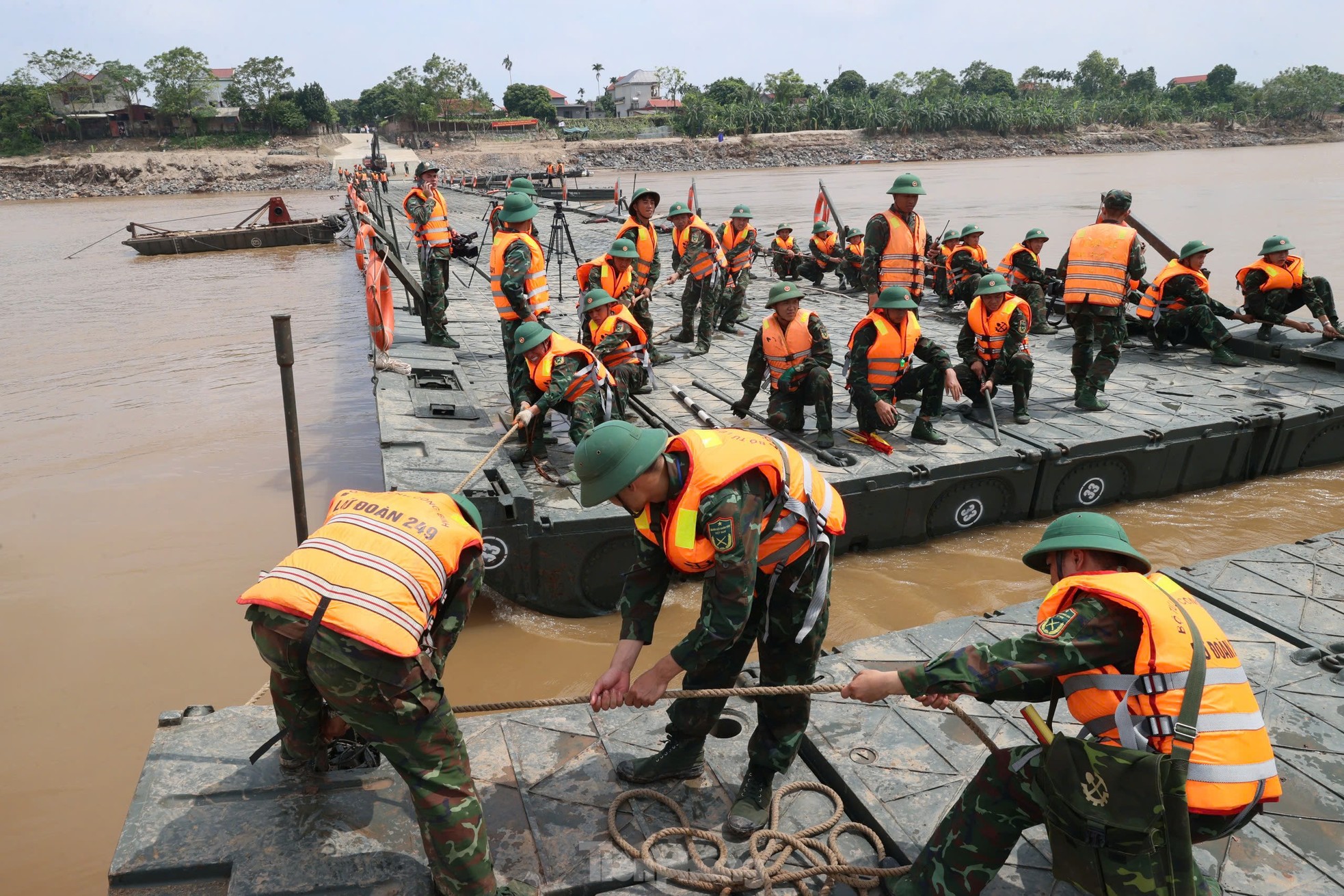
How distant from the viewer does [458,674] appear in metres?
5.30

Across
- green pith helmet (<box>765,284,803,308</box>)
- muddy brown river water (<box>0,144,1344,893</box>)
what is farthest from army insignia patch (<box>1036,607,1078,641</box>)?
green pith helmet (<box>765,284,803,308</box>)

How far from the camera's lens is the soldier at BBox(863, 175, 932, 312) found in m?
7.74

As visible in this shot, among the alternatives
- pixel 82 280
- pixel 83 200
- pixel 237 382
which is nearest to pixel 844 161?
pixel 83 200

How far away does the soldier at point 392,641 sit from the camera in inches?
99.3

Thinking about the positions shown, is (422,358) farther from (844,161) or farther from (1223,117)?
(1223,117)

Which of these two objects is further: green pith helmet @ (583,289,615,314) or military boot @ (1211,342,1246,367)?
military boot @ (1211,342,1246,367)

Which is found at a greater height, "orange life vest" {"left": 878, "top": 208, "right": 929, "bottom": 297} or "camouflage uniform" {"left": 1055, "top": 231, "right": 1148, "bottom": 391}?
"orange life vest" {"left": 878, "top": 208, "right": 929, "bottom": 297}

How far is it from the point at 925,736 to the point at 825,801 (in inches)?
22.3

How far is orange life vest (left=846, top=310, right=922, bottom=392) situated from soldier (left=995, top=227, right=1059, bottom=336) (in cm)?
423

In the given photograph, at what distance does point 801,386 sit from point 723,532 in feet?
14.8

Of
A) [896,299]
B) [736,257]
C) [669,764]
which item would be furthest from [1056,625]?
[736,257]

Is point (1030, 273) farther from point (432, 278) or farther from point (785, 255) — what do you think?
point (432, 278)

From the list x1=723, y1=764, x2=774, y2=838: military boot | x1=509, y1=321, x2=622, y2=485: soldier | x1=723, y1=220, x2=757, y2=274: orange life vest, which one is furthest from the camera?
x1=723, y1=220, x2=757, y2=274: orange life vest

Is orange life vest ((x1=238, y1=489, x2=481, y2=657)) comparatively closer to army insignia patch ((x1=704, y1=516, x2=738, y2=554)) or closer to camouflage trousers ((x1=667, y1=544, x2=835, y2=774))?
army insignia patch ((x1=704, y1=516, x2=738, y2=554))
